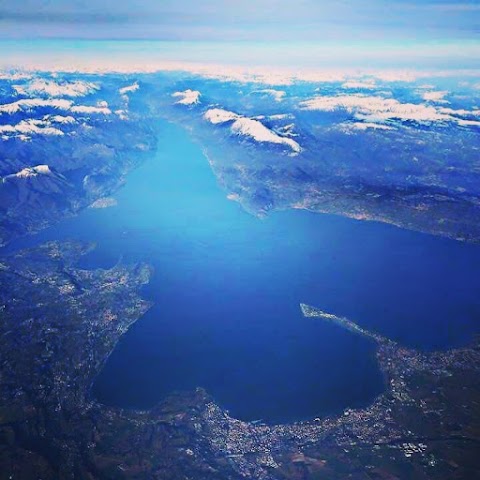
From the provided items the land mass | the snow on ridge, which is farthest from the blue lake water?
the snow on ridge

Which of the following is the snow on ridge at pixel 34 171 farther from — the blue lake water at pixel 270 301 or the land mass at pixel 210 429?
the land mass at pixel 210 429

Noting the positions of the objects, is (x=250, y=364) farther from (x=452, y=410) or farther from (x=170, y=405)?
(x=452, y=410)

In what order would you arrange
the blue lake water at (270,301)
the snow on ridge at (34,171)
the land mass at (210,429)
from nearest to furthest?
the land mass at (210,429), the blue lake water at (270,301), the snow on ridge at (34,171)

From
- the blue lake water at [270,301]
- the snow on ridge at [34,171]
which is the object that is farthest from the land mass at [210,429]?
the snow on ridge at [34,171]

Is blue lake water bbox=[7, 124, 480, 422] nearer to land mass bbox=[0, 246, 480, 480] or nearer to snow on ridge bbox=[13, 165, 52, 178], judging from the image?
land mass bbox=[0, 246, 480, 480]

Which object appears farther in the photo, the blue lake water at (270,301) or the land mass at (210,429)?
the blue lake water at (270,301)

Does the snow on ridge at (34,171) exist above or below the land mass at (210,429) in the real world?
above

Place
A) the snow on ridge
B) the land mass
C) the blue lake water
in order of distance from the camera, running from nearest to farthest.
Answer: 1. the land mass
2. the blue lake water
3. the snow on ridge

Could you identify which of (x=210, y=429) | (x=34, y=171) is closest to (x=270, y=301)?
(x=210, y=429)

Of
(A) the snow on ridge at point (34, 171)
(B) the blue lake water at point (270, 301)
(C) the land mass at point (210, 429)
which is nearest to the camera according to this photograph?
(C) the land mass at point (210, 429)
